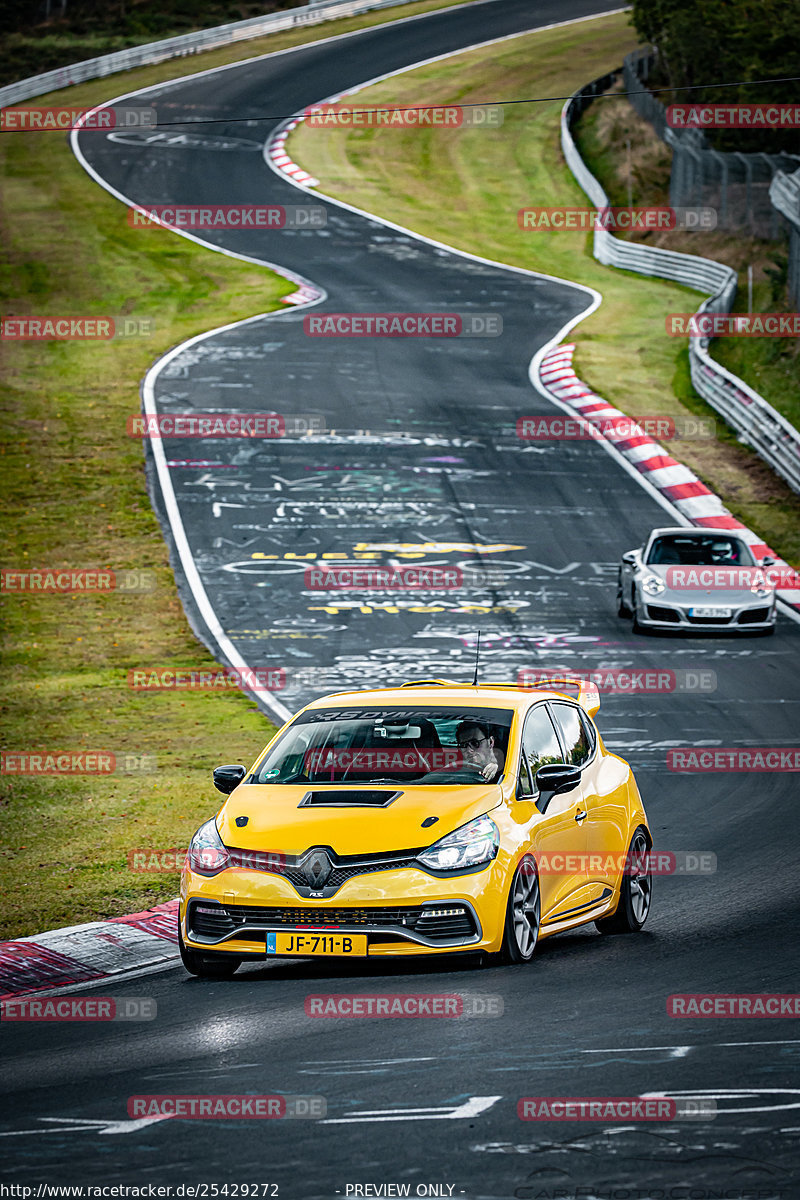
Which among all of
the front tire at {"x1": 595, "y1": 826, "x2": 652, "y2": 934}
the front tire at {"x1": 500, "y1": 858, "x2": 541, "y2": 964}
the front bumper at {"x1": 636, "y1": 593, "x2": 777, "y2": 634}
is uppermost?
the front tire at {"x1": 500, "y1": 858, "x2": 541, "y2": 964}

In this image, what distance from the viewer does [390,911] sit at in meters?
8.93

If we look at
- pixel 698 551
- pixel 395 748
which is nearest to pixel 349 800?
pixel 395 748

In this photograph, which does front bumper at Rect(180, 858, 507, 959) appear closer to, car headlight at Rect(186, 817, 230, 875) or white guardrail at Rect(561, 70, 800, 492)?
car headlight at Rect(186, 817, 230, 875)

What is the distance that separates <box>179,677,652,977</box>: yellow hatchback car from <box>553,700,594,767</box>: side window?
17mm

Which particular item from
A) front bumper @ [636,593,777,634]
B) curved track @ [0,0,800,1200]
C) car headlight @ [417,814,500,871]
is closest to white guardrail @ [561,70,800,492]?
curved track @ [0,0,800,1200]

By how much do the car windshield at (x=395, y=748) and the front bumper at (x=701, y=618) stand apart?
13.0 metres

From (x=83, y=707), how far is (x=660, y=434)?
61.2ft

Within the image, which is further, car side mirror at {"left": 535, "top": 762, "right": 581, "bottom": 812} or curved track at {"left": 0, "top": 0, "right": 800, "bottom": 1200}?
car side mirror at {"left": 535, "top": 762, "right": 581, "bottom": 812}

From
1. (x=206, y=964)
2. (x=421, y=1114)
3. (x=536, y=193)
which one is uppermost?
(x=421, y=1114)

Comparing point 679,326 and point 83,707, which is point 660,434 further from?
point 83,707

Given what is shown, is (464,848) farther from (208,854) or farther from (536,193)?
(536,193)

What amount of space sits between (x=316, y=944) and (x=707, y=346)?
3240 cm

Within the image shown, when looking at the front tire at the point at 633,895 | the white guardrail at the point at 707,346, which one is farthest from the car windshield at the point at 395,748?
the white guardrail at the point at 707,346

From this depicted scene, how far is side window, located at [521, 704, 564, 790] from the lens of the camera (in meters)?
10.2
